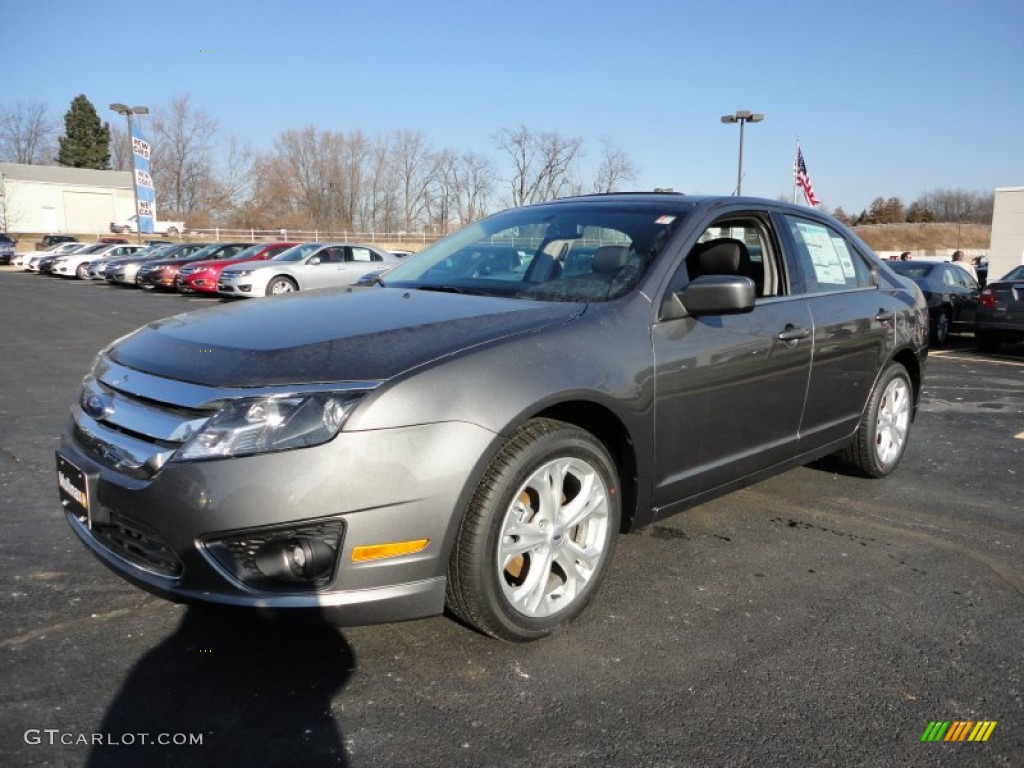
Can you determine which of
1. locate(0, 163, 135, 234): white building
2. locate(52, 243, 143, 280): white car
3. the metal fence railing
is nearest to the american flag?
locate(52, 243, 143, 280): white car

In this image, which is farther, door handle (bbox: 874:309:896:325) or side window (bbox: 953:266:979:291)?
side window (bbox: 953:266:979:291)

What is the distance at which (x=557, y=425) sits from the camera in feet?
9.36

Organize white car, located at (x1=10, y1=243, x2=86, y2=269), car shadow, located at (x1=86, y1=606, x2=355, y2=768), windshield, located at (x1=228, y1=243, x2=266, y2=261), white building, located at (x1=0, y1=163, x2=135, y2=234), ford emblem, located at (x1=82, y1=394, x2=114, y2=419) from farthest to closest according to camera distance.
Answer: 1. white building, located at (x1=0, y1=163, x2=135, y2=234)
2. white car, located at (x1=10, y1=243, x2=86, y2=269)
3. windshield, located at (x1=228, y1=243, x2=266, y2=261)
4. ford emblem, located at (x1=82, y1=394, x2=114, y2=419)
5. car shadow, located at (x1=86, y1=606, x2=355, y2=768)

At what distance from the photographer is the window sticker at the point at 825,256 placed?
433 centimetres

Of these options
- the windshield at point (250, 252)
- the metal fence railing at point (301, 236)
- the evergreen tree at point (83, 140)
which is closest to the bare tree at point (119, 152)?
the evergreen tree at point (83, 140)

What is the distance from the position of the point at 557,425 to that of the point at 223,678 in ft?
4.52

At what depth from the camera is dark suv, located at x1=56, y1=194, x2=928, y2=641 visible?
92.5 inches

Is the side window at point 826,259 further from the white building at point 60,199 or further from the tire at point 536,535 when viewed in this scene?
the white building at point 60,199

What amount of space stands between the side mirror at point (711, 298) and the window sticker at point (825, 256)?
1.29 metres

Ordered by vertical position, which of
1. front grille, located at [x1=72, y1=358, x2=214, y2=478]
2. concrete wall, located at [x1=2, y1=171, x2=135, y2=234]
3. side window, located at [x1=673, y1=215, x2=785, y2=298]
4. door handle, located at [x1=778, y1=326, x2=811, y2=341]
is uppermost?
concrete wall, located at [x1=2, y1=171, x2=135, y2=234]

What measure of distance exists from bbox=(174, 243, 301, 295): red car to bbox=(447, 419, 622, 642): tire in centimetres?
2029

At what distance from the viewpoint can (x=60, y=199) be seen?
230 ft

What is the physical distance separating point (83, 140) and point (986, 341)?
99.1 meters

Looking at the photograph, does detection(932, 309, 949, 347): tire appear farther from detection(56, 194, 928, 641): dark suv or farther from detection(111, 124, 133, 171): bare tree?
detection(111, 124, 133, 171): bare tree
